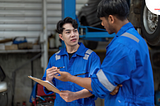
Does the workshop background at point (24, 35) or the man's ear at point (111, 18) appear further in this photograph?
the workshop background at point (24, 35)

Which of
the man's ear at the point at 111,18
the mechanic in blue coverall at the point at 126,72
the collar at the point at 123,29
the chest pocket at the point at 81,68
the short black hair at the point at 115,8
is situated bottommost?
the chest pocket at the point at 81,68

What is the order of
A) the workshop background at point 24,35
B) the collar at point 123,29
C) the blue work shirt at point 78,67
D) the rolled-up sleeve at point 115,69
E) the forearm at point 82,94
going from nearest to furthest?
the rolled-up sleeve at point 115,69 < the collar at point 123,29 < the forearm at point 82,94 < the blue work shirt at point 78,67 < the workshop background at point 24,35

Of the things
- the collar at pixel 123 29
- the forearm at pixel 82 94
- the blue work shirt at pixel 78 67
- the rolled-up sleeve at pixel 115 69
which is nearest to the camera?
the rolled-up sleeve at pixel 115 69

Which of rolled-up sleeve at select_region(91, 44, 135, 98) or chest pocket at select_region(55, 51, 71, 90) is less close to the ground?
rolled-up sleeve at select_region(91, 44, 135, 98)

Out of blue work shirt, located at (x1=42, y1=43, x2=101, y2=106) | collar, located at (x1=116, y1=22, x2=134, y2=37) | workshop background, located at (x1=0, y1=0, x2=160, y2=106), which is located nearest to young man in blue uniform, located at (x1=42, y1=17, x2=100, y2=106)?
blue work shirt, located at (x1=42, y1=43, x2=101, y2=106)

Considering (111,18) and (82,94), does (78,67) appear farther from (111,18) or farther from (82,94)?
(111,18)

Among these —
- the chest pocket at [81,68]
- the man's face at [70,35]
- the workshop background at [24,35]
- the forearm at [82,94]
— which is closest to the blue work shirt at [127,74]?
the forearm at [82,94]

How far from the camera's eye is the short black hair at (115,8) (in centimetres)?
126

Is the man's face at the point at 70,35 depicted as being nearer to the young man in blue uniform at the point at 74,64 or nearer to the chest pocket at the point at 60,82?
the young man in blue uniform at the point at 74,64

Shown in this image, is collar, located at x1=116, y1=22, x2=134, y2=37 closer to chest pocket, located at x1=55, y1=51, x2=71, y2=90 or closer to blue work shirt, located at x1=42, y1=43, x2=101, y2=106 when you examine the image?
blue work shirt, located at x1=42, y1=43, x2=101, y2=106

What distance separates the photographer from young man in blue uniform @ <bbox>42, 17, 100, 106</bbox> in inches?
74.1

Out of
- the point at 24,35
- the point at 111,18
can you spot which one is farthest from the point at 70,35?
the point at 24,35

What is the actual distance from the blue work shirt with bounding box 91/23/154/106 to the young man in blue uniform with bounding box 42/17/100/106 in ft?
2.13

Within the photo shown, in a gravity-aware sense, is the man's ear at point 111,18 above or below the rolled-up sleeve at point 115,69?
above
